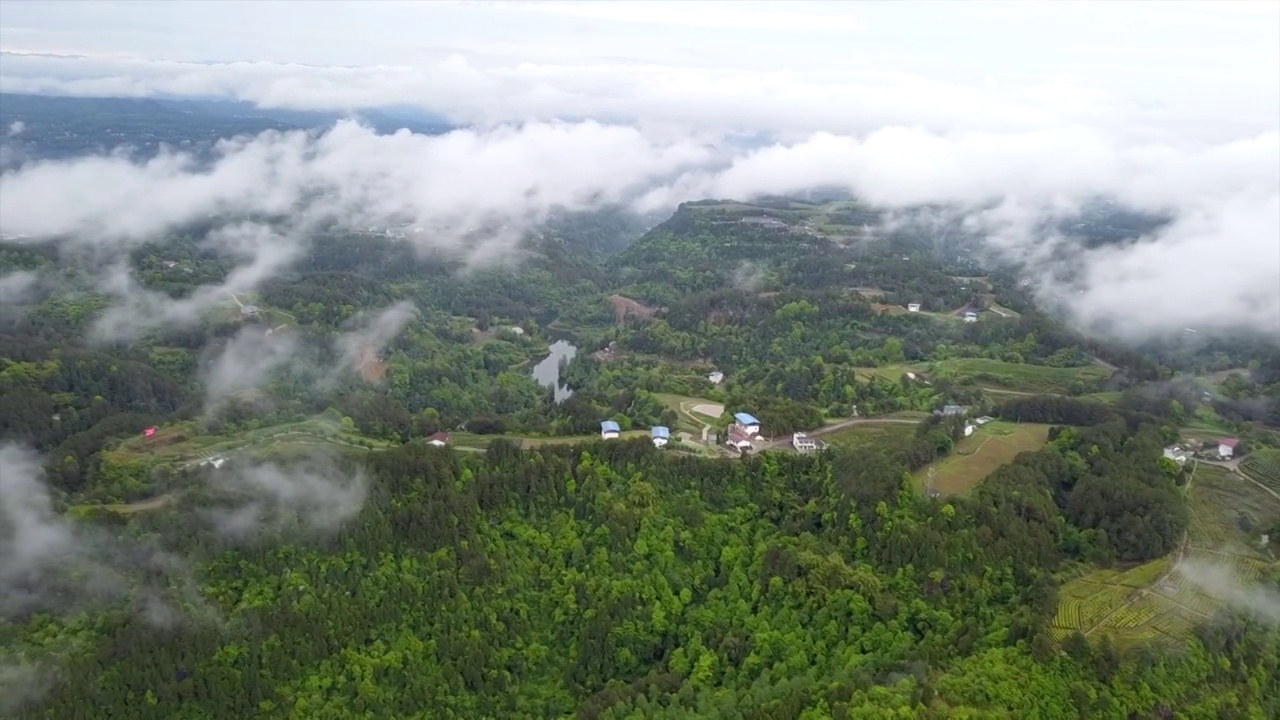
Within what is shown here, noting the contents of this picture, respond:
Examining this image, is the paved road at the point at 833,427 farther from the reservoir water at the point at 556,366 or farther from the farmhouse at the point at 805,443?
the reservoir water at the point at 556,366

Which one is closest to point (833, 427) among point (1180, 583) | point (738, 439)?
point (738, 439)

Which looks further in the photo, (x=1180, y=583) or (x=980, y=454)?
(x=980, y=454)

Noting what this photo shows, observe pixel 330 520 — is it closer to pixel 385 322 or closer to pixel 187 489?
pixel 187 489

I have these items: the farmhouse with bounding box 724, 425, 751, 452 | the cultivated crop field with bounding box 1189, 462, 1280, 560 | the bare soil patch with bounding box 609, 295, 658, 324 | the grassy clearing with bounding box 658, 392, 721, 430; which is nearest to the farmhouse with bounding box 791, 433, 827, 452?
the farmhouse with bounding box 724, 425, 751, 452

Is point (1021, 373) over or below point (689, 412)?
over

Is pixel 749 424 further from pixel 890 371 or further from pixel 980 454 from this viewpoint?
pixel 890 371

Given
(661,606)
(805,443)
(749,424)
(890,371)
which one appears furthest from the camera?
(890,371)

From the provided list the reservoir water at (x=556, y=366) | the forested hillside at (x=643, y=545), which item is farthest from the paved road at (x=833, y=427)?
the reservoir water at (x=556, y=366)
